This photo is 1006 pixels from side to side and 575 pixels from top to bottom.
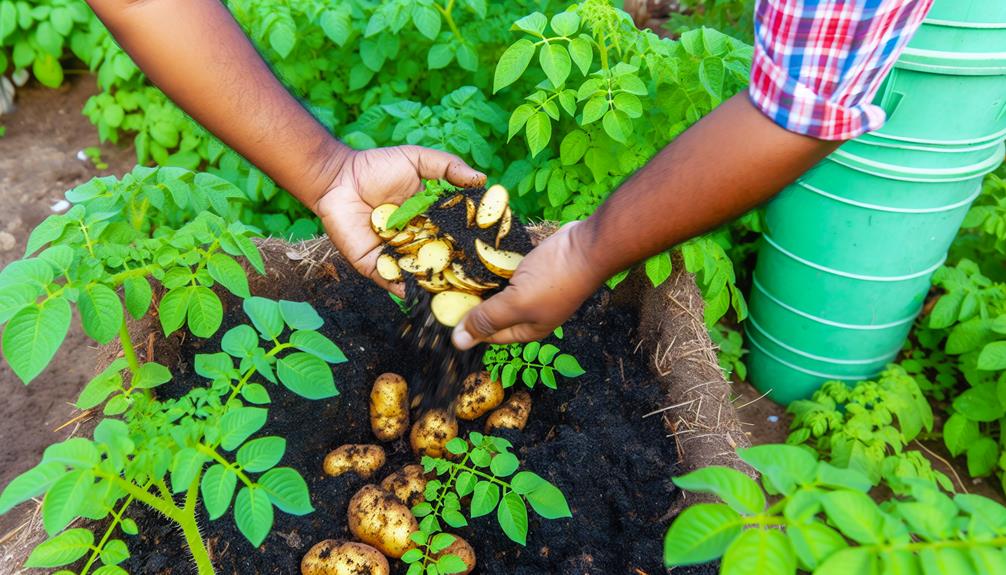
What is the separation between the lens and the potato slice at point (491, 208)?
1754 mm

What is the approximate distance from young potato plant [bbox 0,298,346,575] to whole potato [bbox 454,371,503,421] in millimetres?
694

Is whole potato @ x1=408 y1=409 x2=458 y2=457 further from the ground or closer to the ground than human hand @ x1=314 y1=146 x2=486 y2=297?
closer to the ground

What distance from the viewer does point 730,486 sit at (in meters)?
0.85

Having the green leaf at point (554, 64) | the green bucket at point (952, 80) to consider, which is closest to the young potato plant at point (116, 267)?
the green leaf at point (554, 64)

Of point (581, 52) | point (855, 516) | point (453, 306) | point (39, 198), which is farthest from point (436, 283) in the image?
point (39, 198)

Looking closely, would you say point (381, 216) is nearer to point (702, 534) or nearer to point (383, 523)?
point (383, 523)

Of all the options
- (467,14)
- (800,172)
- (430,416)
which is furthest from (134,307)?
(467,14)

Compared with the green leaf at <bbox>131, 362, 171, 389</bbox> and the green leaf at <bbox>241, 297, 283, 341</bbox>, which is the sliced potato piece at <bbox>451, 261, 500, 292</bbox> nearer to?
the green leaf at <bbox>241, 297, 283, 341</bbox>

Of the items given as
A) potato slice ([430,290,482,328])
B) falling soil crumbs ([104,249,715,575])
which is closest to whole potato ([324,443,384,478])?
falling soil crumbs ([104,249,715,575])

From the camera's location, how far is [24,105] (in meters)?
3.80

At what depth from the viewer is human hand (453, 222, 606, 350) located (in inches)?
57.2

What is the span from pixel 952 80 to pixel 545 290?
51.9 inches

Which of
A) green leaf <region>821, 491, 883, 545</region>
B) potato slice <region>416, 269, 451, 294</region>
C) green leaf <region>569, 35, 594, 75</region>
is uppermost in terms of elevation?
green leaf <region>569, 35, 594, 75</region>

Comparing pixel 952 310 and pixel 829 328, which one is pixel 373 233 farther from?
pixel 952 310
